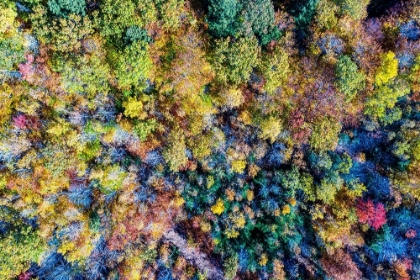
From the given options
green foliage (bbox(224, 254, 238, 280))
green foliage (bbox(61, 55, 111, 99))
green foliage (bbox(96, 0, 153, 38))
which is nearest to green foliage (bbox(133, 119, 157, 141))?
green foliage (bbox(61, 55, 111, 99))

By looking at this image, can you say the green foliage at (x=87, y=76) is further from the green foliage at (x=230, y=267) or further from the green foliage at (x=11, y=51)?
the green foliage at (x=230, y=267)

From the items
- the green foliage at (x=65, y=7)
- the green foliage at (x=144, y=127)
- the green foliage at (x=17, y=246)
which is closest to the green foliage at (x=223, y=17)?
the green foliage at (x=144, y=127)

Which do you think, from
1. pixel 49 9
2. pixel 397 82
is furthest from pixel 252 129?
pixel 49 9

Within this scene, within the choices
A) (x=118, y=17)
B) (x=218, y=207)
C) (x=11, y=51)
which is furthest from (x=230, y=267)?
(x=11, y=51)

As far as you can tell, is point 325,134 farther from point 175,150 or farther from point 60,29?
point 60,29

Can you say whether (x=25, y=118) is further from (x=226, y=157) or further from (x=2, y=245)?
(x=226, y=157)
